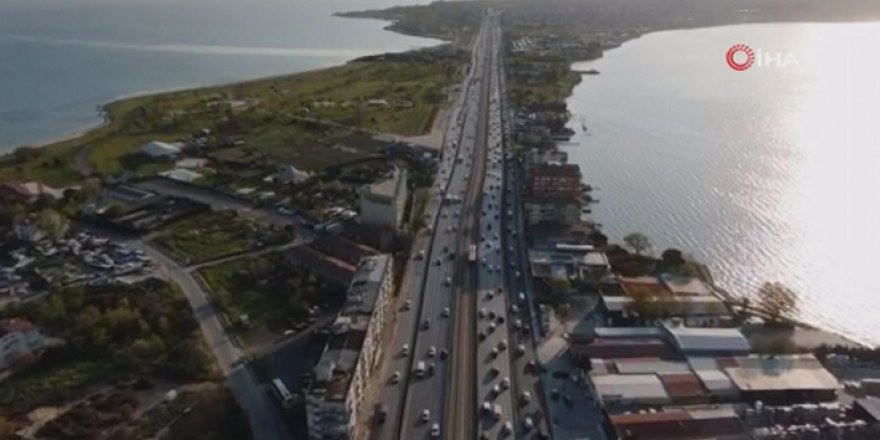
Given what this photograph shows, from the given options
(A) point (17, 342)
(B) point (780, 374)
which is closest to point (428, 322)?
(B) point (780, 374)

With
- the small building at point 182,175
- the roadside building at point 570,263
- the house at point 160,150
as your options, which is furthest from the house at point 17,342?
the house at point 160,150

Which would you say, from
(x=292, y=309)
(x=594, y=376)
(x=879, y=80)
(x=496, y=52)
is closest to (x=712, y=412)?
(x=594, y=376)

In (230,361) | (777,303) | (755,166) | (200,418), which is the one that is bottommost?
Result: (200,418)

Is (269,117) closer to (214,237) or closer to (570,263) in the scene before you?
(214,237)

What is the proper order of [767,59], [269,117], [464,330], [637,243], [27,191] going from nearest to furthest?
[464,330] < [637,243] < [27,191] < [269,117] < [767,59]

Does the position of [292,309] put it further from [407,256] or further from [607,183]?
[607,183]

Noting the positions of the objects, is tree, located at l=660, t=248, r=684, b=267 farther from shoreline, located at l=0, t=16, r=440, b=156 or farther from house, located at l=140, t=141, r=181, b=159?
shoreline, located at l=0, t=16, r=440, b=156

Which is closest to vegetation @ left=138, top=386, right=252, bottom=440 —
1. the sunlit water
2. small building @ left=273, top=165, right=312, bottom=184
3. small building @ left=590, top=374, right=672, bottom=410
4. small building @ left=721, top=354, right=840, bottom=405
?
small building @ left=590, top=374, right=672, bottom=410
